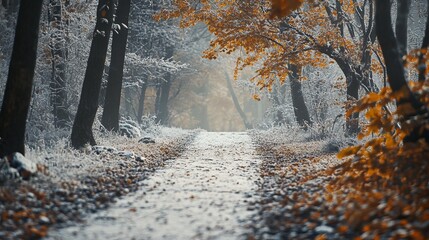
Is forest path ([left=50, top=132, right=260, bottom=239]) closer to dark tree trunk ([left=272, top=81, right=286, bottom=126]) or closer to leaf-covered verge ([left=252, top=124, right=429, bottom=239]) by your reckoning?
leaf-covered verge ([left=252, top=124, right=429, bottom=239])

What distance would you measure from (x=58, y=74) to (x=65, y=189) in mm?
11467

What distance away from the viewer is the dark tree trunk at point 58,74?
17203mm

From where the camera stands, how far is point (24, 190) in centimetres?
706

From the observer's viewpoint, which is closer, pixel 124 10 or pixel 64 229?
pixel 64 229

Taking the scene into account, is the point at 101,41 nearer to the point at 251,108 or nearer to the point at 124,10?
the point at 124,10

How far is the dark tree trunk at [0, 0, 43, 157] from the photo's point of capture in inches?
361

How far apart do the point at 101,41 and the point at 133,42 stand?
550 inches

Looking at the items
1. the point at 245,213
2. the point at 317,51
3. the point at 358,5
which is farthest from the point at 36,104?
the point at 245,213

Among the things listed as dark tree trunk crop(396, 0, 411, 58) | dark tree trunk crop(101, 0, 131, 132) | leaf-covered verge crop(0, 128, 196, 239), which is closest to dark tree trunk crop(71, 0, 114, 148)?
leaf-covered verge crop(0, 128, 196, 239)

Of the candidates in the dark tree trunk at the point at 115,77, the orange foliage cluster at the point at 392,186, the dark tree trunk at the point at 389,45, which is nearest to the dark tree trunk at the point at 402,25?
the dark tree trunk at the point at 389,45

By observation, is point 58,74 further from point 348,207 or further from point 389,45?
point 348,207

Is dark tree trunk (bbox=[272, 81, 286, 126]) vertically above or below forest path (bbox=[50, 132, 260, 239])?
above

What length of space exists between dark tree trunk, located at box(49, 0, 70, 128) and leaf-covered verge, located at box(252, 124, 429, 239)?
11.1 m

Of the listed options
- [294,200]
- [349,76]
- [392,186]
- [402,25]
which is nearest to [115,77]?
[349,76]
